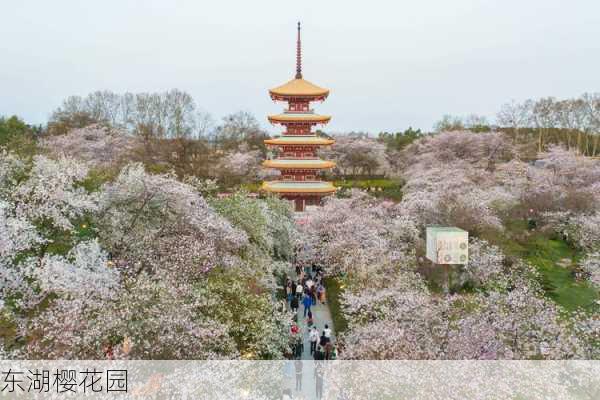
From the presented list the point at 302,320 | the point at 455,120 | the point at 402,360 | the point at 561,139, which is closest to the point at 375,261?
the point at 302,320

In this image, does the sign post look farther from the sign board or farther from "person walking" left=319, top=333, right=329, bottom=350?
"person walking" left=319, top=333, right=329, bottom=350

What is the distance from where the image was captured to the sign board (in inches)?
737

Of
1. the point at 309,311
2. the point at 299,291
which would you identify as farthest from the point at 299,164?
the point at 309,311

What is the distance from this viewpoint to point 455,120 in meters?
66.2

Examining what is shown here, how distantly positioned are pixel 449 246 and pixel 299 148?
1813 cm

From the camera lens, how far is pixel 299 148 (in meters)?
35.2

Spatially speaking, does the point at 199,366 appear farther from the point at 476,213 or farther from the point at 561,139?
the point at 561,139

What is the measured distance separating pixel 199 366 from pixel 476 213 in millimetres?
17803

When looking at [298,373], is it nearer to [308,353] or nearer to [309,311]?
[308,353]

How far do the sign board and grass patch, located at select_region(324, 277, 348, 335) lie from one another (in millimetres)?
4112

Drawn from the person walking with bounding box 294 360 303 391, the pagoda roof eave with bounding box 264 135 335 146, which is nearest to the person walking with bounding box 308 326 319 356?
the person walking with bounding box 294 360 303 391

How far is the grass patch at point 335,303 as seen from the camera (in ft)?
57.9

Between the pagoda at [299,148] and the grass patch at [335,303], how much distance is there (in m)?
11.5

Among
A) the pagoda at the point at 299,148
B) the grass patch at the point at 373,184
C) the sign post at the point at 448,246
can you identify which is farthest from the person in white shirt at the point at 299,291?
the grass patch at the point at 373,184
